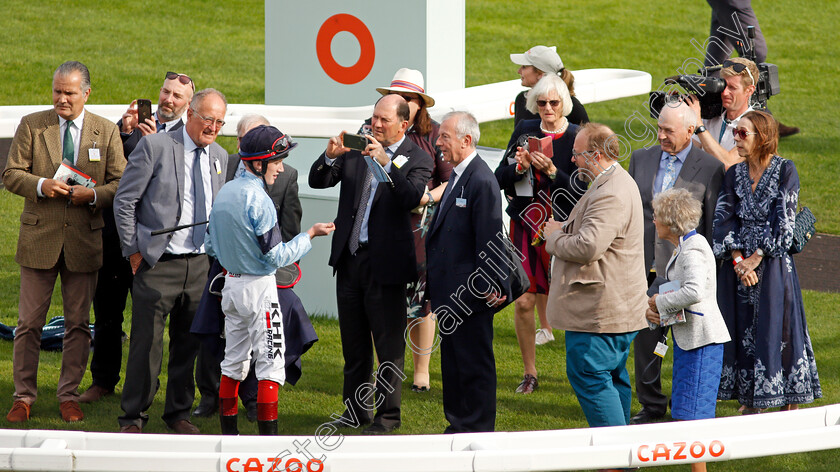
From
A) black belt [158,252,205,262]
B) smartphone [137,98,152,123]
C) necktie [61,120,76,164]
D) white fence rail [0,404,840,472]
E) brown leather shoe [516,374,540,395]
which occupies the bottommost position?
brown leather shoe [516,374,540,395]

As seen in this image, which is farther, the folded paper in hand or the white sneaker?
the white sneaker

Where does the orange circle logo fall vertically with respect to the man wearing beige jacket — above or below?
above

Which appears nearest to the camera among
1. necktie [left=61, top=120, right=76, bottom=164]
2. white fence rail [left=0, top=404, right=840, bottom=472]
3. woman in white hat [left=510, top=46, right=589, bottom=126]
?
white fence rail [left=0, top=404, right=840, bottom=472]

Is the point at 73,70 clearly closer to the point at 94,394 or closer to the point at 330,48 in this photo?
the point at 94,394

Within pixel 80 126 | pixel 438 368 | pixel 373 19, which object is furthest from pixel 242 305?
pixel 373 19

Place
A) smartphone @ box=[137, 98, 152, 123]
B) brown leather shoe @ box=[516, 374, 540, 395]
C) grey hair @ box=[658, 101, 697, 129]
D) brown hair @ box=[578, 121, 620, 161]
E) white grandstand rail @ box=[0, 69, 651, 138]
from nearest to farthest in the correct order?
brown hair @ box=[578, 121, 620, 161], grey hair @ box=[658, 101, 697, 129], smartphone @ box=[137, 98, 152, 123], brown leather shoe @ box=[516, 374, 540, 395], white grandstand rail @ box=[0, 69, 651, 138]

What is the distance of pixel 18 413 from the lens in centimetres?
614

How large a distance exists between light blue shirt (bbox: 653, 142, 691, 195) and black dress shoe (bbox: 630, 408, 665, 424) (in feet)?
4.32

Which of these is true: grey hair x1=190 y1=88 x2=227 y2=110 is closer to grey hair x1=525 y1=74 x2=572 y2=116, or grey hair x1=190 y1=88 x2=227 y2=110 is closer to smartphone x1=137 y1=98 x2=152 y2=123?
smartphone x1=137 y1=98 x2=152 y2=123

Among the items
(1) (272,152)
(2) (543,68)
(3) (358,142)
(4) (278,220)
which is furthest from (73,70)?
(2) (543,68)

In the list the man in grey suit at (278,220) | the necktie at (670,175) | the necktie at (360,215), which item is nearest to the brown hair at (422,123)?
the necktie at (360,215)

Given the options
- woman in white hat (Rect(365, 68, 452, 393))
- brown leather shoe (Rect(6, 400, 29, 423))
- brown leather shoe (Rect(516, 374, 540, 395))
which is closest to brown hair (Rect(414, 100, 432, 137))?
woman in white hat (Rect(365, 68, 452, 393))

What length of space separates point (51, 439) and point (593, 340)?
2591 mm

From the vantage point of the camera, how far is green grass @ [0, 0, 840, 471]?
8.82m
